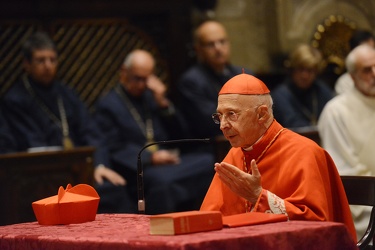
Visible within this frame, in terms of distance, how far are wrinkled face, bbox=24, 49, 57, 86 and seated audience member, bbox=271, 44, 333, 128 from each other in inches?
97.9

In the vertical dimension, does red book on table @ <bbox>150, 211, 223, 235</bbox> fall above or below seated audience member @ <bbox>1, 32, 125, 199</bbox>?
below

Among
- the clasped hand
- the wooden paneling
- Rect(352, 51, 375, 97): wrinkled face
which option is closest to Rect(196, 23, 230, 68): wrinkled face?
the wooden paneling

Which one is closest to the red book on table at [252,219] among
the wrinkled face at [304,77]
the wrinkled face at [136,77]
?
the wrinkled face at [136,77]

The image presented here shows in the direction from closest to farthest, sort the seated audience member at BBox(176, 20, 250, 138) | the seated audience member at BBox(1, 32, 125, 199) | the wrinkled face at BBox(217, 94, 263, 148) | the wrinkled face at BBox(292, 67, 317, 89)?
the wrinkled face at BBox(217, 94, 263, 148), the seated audience member at BBox(1, 32, 125, 199), the seated audience member at BBox(176, 20, 250, 138), the wrinkled face at BBox(292, 67, 317, 89)

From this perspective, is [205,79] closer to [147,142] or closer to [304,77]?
[147,142]

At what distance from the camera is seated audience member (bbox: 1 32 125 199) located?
8.14 meters

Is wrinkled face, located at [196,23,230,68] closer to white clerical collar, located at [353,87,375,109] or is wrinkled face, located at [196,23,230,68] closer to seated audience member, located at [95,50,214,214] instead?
seated audience member, located at [95,50,214,214]

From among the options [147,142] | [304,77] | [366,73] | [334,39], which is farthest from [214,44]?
[334,39]

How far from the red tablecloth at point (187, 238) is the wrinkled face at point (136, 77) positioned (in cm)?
444

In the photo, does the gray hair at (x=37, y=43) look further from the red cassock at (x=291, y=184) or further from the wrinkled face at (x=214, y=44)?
the red cassock at (x=291, y=184)

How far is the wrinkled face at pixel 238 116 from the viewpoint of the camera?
4586 mm

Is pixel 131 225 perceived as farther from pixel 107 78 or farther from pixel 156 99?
pixel 107 78

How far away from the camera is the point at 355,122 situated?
711 centimetres

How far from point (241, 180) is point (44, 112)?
436 cm
